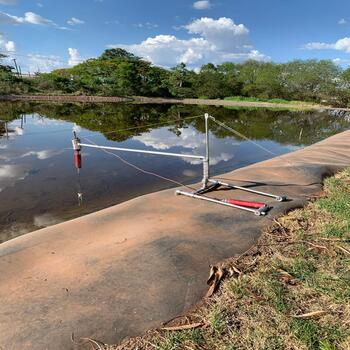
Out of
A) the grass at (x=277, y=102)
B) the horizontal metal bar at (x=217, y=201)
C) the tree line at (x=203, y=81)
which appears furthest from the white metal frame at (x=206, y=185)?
the tree line at (x=203, y=81)

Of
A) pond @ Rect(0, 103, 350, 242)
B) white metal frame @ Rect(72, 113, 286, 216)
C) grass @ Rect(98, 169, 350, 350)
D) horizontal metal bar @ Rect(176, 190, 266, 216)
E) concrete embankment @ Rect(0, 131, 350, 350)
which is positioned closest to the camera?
grass @ Rect(98, 169, 350, 350)

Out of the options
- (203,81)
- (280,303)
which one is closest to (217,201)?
(280,303)

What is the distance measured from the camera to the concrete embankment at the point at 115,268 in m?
3.41

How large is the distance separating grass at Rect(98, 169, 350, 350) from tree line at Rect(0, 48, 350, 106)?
204 ft

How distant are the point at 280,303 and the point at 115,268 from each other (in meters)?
1.99

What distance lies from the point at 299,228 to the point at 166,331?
3256 millimetres

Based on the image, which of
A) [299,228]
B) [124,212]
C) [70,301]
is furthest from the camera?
[124,212]

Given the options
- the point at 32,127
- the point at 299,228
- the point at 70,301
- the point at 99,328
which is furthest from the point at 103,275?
the point at 32,127

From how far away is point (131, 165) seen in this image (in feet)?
45.1

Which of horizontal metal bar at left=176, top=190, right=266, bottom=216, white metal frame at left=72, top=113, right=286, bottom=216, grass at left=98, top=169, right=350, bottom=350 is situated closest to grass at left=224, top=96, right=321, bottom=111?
white metal frame at left=72, top=113, right=286, bottom=216

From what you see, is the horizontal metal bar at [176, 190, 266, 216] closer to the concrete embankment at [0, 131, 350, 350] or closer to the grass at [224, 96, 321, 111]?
the concrete embankment at [0, 131, 350, 350]

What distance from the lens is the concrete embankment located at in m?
3.41

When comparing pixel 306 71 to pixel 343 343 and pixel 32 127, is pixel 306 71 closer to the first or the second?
pixel 32 127

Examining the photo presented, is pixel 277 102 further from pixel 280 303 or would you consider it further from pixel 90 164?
pixel 280 303
